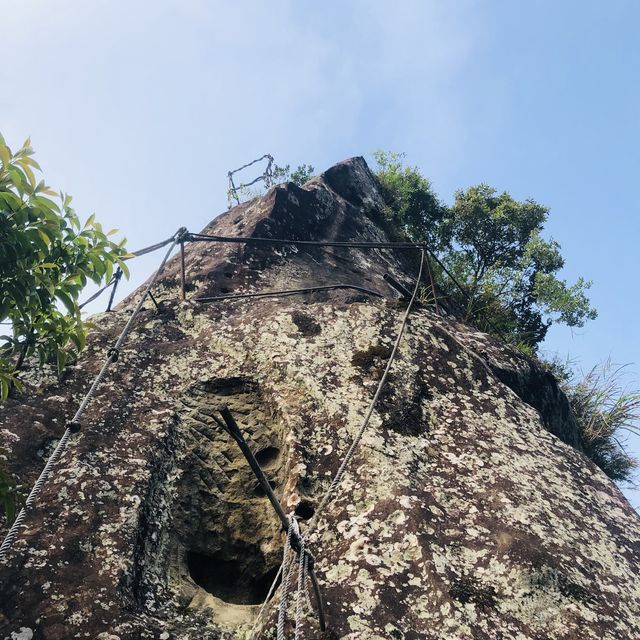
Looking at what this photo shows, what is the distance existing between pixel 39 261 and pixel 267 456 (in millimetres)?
3405

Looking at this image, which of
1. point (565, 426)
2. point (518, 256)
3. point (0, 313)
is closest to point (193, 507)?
point (0, 313)

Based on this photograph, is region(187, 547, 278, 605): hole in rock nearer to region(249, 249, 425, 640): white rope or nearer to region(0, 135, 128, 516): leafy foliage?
region(249, 249, 425, 640): white rope

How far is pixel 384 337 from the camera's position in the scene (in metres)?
7.78

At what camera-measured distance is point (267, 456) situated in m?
6.50

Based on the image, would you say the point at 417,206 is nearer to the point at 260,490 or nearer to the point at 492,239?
the point at 492,239

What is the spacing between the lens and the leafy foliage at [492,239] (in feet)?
50.2

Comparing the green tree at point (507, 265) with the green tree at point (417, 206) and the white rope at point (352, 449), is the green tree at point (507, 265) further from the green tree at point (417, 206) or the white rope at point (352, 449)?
the white rope at point (352, 449)

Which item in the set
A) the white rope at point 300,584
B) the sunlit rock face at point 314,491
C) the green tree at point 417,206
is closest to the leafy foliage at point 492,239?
the green tree at point 417,206

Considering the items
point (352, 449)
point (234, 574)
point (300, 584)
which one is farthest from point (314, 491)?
point (300, 584)

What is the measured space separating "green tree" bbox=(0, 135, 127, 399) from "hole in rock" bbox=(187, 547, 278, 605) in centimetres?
266

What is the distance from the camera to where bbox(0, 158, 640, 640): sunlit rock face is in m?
4.64

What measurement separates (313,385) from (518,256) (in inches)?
477

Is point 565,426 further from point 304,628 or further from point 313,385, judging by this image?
point 304,628

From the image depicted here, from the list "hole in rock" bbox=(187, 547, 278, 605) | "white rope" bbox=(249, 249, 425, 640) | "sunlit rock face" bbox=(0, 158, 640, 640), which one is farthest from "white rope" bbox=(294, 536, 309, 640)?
"hole in rock" bbox=(187, 547, 278, 605)
